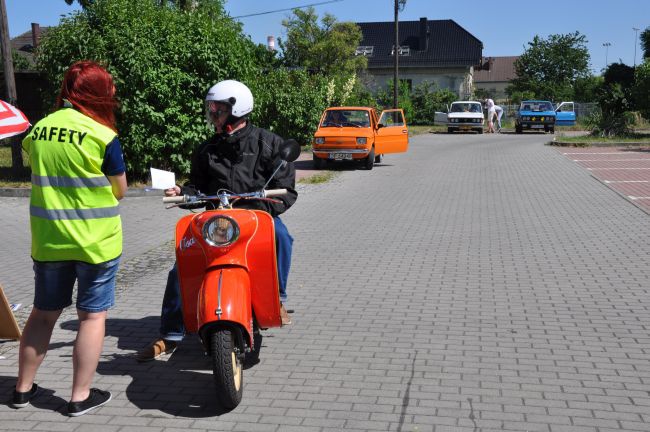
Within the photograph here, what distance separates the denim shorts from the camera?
157 inches

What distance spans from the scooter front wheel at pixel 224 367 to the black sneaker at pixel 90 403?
0.70 meters

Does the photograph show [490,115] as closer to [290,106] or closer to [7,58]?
[290,106]

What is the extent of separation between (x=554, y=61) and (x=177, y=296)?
236ft

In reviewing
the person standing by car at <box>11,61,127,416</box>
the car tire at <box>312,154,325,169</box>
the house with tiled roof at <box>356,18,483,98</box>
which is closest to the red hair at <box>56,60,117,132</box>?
the person standing by car at <box>11,61,127,416</box>

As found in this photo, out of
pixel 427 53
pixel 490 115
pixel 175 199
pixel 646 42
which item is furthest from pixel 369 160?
pixel 427 53

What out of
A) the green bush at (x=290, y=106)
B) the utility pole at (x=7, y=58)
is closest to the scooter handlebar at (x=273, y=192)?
the utility pole at (x=7, y=58)

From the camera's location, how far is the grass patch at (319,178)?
1670 cm

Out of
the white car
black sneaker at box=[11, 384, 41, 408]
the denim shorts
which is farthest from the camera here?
the white car

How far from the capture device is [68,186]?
3.89 m

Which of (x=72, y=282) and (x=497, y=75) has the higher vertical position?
(x=497, y=75)

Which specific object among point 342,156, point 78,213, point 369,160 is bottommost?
point 369,160

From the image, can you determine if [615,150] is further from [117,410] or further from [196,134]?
[117,410]

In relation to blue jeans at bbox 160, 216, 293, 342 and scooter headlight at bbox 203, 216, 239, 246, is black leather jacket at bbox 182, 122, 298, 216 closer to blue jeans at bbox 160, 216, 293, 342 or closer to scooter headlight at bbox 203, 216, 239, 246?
blue jeans at bbox 160, 216, 293, 342

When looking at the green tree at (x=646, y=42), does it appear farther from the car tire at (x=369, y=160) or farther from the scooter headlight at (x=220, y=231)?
the scooter headlight at (x=220, y=231)
